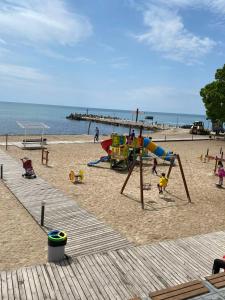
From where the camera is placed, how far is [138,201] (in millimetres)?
16188

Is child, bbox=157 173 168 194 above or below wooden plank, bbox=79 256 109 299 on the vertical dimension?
above

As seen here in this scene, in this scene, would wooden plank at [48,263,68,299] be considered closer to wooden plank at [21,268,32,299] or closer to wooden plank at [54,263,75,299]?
wooden plank at [54,263,75,299]

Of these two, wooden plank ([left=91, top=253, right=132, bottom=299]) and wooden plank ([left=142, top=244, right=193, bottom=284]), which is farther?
wooden plank ([left=142, top=244, right=193, bottom=284])

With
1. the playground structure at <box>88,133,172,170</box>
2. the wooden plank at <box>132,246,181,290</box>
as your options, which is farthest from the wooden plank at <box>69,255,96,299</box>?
the playground structure at <box>88,133,172,170</box>

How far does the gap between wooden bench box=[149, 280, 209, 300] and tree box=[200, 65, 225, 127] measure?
152 feet

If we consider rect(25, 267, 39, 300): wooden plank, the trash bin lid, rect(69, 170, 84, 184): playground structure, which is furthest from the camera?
rect(69, 170, 84, 184): playground structure

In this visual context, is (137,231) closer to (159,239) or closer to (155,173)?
(159,239)

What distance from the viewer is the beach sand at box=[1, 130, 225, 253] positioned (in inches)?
505

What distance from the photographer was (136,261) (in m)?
9.76

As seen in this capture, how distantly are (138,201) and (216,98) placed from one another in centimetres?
3885

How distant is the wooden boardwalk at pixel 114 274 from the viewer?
8.01 meters

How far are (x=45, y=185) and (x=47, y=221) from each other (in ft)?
17.8

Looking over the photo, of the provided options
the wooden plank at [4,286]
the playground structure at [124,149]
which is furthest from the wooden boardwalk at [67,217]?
the playground structure at [124,149]

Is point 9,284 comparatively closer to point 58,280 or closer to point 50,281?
point 50,281
